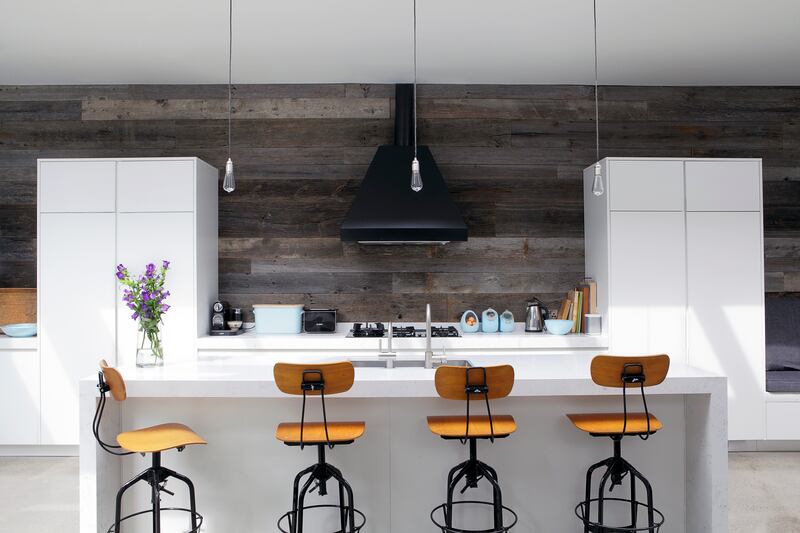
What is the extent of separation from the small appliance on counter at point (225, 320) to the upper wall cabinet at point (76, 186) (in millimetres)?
1065

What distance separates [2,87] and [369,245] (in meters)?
3.30

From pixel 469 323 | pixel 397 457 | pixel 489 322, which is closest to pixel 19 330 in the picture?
pixel 397 457

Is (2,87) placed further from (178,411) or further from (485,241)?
(485,241)

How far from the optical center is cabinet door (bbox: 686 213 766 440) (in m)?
4.38

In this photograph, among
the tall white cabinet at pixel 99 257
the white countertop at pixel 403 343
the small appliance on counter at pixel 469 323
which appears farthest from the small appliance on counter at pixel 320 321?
the small appliance on counter at pixel 469 323

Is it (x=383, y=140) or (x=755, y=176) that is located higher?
(x=383, y=140)

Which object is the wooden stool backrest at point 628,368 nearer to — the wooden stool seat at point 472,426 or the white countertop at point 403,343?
the wooden stool seat at point 472,426

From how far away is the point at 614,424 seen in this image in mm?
2637

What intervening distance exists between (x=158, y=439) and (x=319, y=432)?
2.26ft

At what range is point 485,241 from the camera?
196 inches

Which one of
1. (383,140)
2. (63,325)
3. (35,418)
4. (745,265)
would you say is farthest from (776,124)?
(35,418)

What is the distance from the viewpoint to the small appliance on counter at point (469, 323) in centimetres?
468

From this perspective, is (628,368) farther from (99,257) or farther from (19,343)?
(19,343)

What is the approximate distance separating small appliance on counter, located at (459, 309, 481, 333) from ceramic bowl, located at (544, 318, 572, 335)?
56 cm
